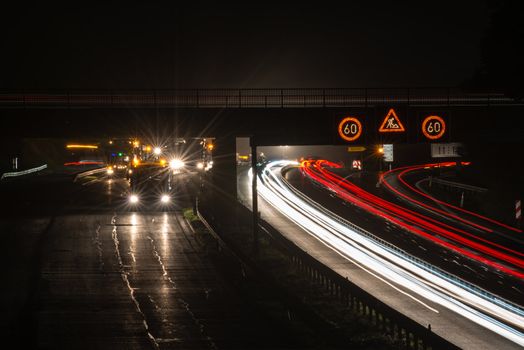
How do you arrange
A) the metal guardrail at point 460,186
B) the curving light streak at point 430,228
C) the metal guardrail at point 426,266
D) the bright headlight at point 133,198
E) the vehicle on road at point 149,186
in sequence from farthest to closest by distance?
the metal guardrail at point 460,186, the bright headlight at point 133,198, the vehicle on road at point 149,186, the curving light streak at point 430,228, the metal guardrail at point 426,266

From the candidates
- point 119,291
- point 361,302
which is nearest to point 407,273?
point 361,302

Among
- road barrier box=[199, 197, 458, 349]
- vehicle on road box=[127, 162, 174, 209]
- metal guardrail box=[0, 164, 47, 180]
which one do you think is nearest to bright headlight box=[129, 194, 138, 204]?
vehicle on road box=[127, 162, 174, 209]

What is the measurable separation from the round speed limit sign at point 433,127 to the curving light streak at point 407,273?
17.2 ft

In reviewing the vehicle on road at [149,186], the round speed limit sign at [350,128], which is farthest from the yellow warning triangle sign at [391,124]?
the vehicle on road at [149,186]

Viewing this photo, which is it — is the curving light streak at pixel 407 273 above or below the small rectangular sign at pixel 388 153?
below

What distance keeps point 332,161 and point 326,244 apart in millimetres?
68177

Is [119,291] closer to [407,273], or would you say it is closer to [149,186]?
[407,273]

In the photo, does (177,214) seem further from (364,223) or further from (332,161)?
(332,161)

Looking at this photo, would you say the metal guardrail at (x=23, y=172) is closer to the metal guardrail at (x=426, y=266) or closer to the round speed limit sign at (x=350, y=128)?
the metal guardrail at (x=426, y=266)

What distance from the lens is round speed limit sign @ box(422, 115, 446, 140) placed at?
2273cm

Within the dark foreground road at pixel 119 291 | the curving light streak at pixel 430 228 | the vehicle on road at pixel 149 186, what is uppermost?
the vehicle on road at pixel 149 186

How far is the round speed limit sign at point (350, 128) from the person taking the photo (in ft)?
74.7

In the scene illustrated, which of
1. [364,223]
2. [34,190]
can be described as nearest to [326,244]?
[364,223]

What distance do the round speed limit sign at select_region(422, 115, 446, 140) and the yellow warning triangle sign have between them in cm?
79
